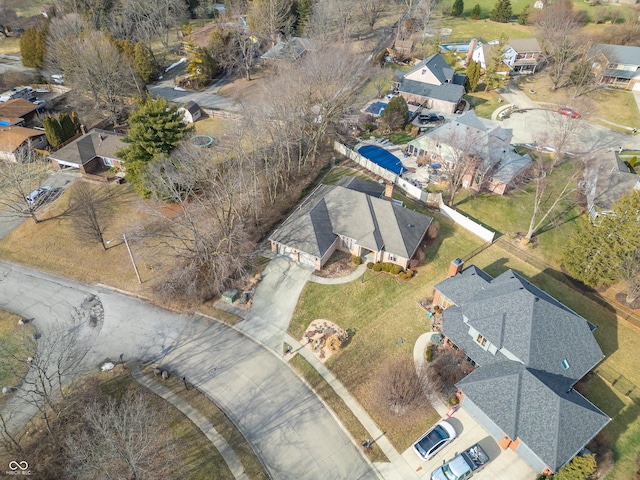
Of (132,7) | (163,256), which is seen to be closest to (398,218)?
(163,256)

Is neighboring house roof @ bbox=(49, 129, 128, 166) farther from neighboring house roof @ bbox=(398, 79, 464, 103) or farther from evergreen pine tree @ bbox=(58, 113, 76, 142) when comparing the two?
neighboring house roof @ bbox=(398, 79, 464, 103)

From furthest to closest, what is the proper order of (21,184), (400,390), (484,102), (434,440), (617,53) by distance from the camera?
(617,53) < (484,102) < (21,184) < (400,390) < (434,440)

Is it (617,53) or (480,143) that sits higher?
(617,53)

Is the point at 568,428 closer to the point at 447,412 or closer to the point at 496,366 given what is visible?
the point at 496,366

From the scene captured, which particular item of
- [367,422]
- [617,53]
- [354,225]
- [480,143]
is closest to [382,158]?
[480,143]

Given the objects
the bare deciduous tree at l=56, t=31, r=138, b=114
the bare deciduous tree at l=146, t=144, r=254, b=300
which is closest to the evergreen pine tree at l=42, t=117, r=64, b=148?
the bare deciduous tree at l=56, t=31, r=138, b=114

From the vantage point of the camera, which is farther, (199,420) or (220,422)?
(199,420)

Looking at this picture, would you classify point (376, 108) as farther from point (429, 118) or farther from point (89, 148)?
point (89, 148)
